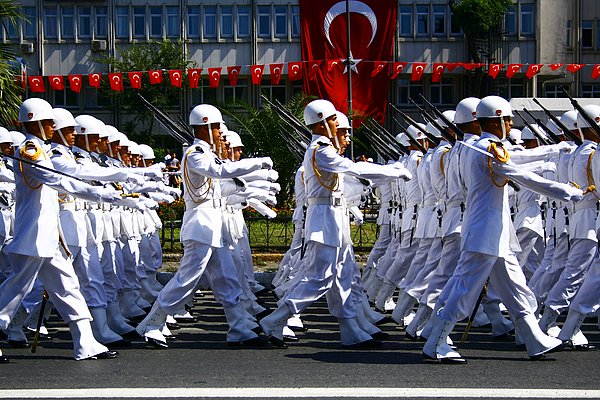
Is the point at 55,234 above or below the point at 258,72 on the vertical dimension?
below

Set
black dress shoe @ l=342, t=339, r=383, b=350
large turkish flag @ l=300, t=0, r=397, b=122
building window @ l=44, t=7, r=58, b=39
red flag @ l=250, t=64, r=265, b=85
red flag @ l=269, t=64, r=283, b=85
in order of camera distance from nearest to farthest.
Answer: black dress shoe @ l=342, t=339, r=383, b=350
red flag @ l=250, t=64, r=265, b=85
red flag @ l=269, t=64, r=283, b=85
large turkish flag @ l=300, t=0, r=397, b=122
building window @ l=44, t=7, r=58, b=39

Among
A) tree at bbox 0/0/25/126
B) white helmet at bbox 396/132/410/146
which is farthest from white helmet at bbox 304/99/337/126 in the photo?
tree at bbox 0/0/25/126

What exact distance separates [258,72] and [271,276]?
78.2ft

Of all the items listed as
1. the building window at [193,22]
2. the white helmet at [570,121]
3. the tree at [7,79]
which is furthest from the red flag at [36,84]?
the white helmet at [570,121]

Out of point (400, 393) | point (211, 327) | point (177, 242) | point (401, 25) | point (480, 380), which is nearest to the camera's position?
point (400, 393)

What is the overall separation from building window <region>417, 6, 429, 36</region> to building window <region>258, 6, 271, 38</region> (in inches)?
267

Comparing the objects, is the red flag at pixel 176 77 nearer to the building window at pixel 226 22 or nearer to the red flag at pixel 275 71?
the red flag at pixel 275 71

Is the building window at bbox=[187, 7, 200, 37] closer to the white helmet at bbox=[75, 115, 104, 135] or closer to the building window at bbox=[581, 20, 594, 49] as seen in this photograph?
the building window at bbox=[581, 20, 594, 49]

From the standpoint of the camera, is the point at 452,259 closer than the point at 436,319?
No

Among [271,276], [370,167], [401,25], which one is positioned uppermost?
[401,25]

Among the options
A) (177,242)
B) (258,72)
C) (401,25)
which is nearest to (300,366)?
(177,242)

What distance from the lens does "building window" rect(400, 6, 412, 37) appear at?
51.5m

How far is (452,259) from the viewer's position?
1109 cm

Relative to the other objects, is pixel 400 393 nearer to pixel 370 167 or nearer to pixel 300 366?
pixel 300 366
